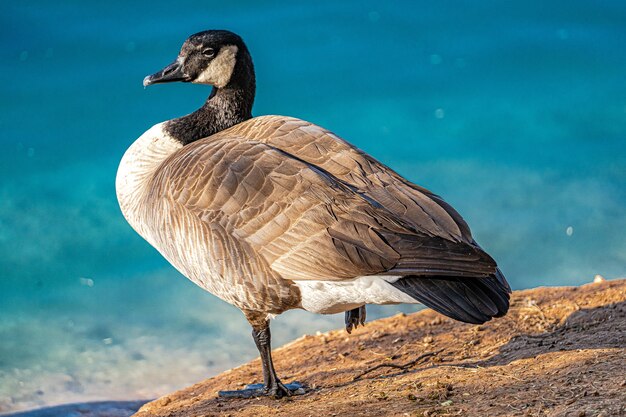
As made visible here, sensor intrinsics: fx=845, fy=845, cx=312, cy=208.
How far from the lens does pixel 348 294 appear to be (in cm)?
512

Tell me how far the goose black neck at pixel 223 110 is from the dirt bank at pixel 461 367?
2086 millimetres

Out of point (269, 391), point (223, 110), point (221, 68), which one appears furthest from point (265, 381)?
point (221, 68)

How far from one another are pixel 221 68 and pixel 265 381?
2.43m

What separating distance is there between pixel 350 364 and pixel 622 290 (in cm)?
247

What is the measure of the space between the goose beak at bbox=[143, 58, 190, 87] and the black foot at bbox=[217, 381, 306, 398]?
244 cm

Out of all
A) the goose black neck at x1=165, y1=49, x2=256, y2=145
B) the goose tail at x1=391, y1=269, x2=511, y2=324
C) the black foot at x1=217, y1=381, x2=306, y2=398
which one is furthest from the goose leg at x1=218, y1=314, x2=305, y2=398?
the goose black neck at x1=165, y1=49, x2=256, y2=145

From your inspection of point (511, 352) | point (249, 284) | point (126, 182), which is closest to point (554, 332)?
point (511, 352)

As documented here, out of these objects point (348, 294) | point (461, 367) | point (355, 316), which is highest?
point (355, 316)

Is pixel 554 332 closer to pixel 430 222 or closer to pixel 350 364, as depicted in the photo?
pixel 350 364

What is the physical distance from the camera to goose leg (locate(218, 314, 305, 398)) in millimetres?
5863

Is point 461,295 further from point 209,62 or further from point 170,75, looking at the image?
point 170,75

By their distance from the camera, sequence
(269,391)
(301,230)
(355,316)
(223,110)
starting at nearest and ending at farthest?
(301,230)
(269,391)
(355,316)
(223,110)

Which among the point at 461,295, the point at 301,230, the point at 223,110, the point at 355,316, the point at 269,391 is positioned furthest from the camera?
the point at 223,110

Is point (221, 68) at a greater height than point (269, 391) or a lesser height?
greater
